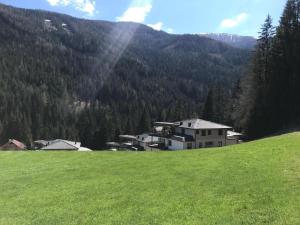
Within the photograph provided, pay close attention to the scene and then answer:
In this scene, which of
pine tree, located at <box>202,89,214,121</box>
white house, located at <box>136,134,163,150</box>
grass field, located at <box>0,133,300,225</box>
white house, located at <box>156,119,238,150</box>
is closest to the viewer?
grass field, located at <box>0,133,300,225</box>

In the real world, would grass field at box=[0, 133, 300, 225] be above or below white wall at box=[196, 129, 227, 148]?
above

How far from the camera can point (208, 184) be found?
18.5 meters

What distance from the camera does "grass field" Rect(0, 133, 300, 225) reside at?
46.2 feet

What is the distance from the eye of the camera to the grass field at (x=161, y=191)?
14.1 metres

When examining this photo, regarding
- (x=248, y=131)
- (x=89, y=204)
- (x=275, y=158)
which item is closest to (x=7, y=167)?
(x=89, y=204)

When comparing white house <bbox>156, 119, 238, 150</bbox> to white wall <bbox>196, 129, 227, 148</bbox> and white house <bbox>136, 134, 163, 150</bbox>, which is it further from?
white house <bbox>136, 134, 163, 150</bbox>

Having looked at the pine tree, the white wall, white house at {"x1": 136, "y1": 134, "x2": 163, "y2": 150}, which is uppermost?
the pine tree

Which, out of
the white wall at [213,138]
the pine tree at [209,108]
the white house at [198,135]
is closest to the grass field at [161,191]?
the white house at [198,135]

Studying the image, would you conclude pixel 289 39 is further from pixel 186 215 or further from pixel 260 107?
pixel 186 215

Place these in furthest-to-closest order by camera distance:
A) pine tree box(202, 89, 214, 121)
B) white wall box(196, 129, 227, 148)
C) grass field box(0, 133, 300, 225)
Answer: pine tree box(202, 89, 214, 121), white wall box(196, 129, 227, 148), grass field box(0, 133, 300, 225)

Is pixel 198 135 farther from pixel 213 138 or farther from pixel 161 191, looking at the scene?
pixel 161 191

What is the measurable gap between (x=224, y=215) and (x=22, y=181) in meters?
13.7

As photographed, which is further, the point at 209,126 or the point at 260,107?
the point at 209,126

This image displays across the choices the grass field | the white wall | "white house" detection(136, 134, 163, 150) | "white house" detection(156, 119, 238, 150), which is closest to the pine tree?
"white house" detection(136, 134, 163, 150)
